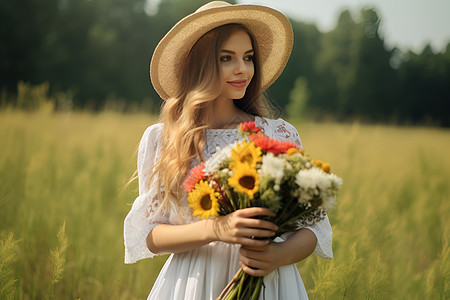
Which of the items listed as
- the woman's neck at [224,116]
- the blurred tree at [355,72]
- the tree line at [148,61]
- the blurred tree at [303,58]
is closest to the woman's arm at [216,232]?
the woman's neck at [224,116]

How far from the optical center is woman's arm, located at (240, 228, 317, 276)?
1.28 metres

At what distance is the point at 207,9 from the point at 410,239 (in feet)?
9.83

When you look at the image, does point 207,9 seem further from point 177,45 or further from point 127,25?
point 127,25

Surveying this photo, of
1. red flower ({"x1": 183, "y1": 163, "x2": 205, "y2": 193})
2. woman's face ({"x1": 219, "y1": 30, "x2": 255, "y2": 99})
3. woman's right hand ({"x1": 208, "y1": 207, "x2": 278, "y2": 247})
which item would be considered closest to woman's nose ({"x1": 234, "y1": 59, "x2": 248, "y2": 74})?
woman's face ({"x1": 219, "y1": 30, "x2": 255, "y2": 99})

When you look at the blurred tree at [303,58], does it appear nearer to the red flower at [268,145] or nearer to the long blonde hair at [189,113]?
the long blonde hair at [189,113]

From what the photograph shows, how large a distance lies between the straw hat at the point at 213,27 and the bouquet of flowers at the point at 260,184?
0.57m

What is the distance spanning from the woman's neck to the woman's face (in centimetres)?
9

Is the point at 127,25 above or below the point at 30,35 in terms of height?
above

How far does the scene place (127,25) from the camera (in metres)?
29.4

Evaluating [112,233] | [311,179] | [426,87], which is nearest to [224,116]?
[311,179]

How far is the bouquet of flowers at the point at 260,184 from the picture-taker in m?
1.12

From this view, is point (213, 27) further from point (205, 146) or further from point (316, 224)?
point (316, 224)

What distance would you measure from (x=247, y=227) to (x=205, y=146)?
0.54 m

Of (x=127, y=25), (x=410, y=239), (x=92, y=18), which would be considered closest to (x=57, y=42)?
(x=92, y=18)
